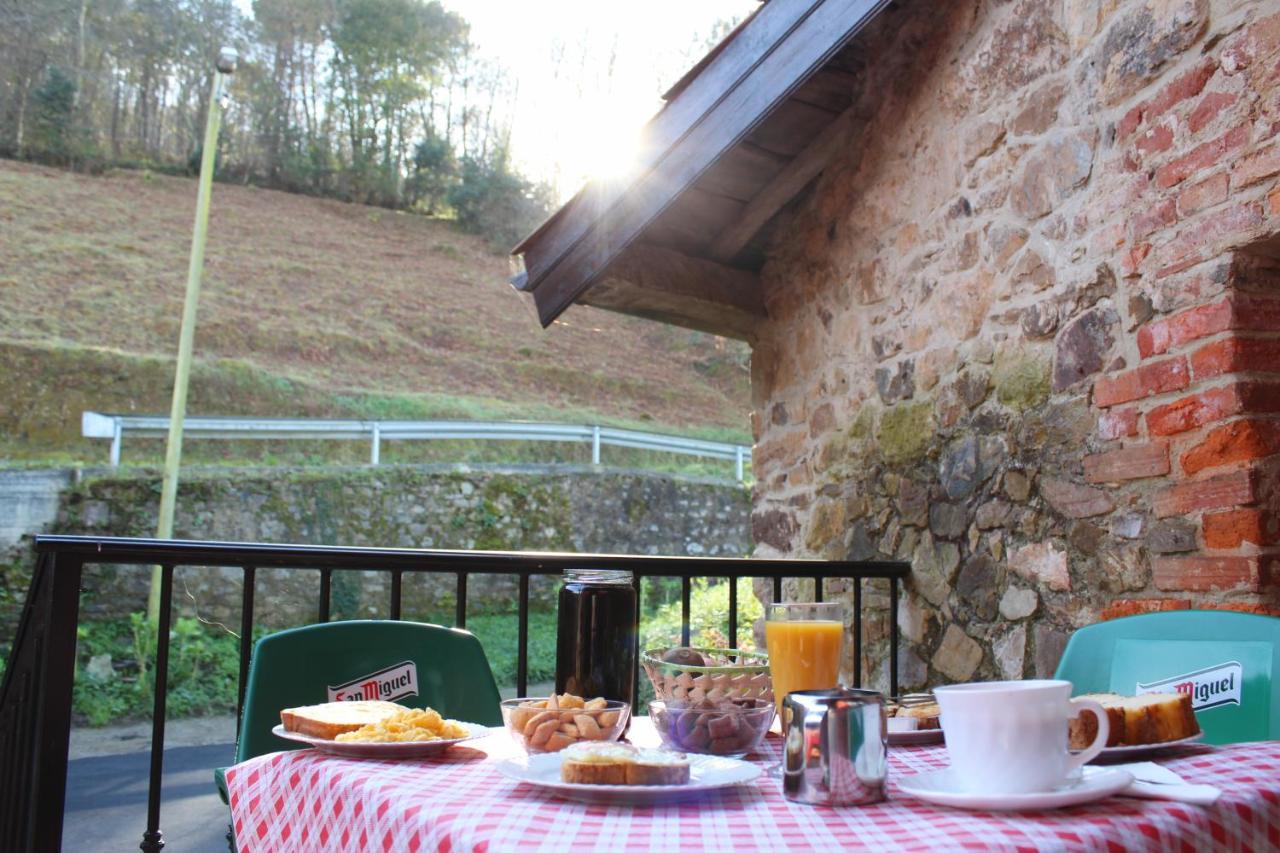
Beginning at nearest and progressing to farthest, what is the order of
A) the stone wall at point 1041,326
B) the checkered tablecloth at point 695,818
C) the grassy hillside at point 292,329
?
the checkered tablecloth at point 695,818 → the stone wall at point 1041,326 → the grassy hillside at point 292,329

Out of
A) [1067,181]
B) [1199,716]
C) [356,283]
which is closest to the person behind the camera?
[1199,716]

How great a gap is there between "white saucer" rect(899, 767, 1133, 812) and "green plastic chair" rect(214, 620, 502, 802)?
93cm

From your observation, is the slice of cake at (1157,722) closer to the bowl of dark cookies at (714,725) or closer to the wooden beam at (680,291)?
the bowl of dark cookies at (714,725)

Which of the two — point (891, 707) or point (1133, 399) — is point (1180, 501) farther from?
point (891, 707)

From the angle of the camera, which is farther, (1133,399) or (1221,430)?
(1133,399)

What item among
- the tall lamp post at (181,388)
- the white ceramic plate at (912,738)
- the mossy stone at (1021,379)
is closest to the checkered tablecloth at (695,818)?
the white ceramic plate at (912,738)

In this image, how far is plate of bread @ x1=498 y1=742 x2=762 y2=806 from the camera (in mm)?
877

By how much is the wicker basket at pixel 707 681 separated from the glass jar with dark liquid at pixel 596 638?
0.06 metres

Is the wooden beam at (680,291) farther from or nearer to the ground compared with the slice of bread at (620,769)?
farther from the ground

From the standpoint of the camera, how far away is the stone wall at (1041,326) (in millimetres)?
2146

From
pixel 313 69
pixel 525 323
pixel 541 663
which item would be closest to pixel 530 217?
pixel 525 323

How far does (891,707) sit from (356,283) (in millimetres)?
21023

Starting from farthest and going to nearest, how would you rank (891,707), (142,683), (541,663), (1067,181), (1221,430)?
(541,663) < (142,683) < (1067,181) < (1221,430) < (891,707)

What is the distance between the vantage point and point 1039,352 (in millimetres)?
2775
